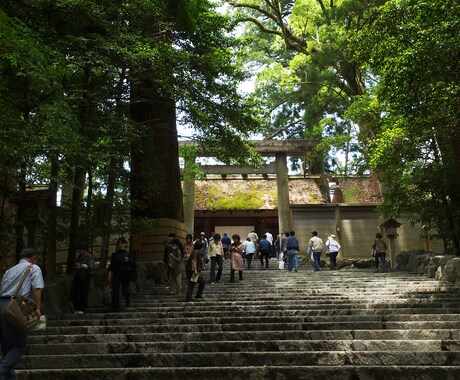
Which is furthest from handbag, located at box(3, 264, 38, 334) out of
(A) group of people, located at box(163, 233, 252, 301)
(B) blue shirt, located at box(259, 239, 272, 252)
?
(B) blue shirt, located at box(259, 239, 272, 252)

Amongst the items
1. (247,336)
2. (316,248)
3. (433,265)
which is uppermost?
(316,248)

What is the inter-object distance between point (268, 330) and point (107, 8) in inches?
251

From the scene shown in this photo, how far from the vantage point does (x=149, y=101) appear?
11305 mm

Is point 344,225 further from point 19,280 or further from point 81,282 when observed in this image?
point 19,280

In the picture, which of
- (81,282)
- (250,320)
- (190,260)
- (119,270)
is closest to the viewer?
(250,320)

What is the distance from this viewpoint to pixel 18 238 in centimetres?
884

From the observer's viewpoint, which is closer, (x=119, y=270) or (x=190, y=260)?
(x=119, y=270)

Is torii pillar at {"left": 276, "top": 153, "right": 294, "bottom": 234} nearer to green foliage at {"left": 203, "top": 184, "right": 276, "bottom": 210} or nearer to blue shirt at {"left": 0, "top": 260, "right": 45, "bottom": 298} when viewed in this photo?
green foliage at {"left": 203, "top": 184, "right": 276, "bottom": 210}

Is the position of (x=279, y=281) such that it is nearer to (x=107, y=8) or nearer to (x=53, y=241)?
(x=53, y=241)

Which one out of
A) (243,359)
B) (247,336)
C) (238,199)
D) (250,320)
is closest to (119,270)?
(250,320)

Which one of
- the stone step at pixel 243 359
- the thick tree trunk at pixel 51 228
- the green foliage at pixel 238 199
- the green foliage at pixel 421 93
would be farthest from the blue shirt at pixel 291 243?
the green foliage at pixel 238 199

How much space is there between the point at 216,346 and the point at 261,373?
126 centimetres

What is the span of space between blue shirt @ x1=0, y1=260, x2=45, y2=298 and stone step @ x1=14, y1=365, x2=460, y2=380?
0.96 meters

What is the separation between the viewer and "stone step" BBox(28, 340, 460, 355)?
5691 mm
